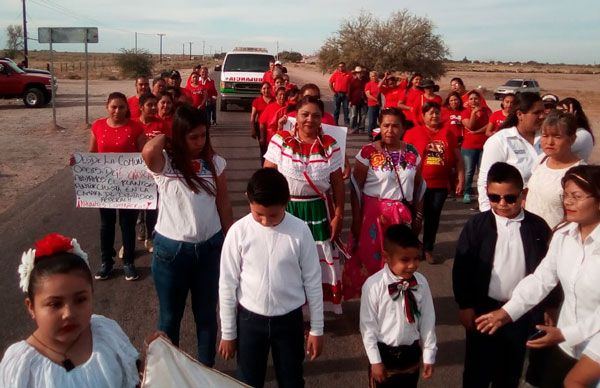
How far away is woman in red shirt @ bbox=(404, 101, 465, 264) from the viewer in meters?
6.07

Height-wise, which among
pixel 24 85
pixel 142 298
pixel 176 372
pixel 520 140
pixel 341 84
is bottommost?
pixel 142 298

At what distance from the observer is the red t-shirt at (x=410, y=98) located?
10.3 m

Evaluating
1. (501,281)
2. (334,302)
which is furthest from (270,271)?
(334,302)

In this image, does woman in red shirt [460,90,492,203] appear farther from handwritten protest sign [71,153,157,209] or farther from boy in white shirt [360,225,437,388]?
boy in white shirt [360,225,437,388]

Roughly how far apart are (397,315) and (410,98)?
8509mm

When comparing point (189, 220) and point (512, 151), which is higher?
point (512, 151)

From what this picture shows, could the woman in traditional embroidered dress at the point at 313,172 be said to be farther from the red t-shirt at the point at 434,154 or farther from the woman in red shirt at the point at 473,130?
the woman in red shirt at the point at 473,130

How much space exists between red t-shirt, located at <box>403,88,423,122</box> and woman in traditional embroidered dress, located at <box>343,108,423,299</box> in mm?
5674

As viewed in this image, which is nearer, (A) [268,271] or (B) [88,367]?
(B) [88,367]

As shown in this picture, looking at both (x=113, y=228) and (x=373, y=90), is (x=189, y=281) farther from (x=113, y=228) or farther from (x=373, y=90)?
(x=373, y=90)

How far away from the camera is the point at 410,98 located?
10938 mm

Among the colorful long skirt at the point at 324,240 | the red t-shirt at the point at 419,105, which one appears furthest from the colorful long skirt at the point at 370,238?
the red t-shirt at the point at 419,105

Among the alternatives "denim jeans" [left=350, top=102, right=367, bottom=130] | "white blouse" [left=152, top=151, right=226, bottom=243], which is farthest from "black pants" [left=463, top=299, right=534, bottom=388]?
"denim jeans" [left=350, top=102, right=367, bottom=130]

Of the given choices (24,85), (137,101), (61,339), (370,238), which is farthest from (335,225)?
(24,85)
